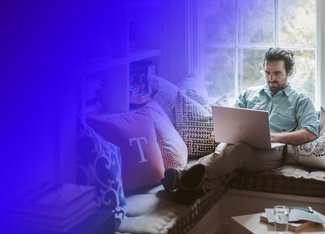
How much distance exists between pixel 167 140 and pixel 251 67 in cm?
115

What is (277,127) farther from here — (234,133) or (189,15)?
(189,15)

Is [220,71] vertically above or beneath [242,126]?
above

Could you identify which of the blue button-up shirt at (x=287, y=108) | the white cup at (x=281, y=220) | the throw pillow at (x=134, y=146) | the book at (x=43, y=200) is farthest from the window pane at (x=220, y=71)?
the book at (x=43, y=200)

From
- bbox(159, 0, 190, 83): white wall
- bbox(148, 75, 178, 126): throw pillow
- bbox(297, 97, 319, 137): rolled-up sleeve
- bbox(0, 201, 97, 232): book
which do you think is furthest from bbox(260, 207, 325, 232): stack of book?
bbox(159, 0, 190, 83): white wall

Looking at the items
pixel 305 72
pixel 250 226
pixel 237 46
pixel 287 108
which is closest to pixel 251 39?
pixel 237 46

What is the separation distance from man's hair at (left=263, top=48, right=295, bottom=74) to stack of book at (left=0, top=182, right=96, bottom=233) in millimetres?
1961

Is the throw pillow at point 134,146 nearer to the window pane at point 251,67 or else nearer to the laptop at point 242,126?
the laptop at point 242,126

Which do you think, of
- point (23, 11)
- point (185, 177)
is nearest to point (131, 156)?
point (185, 177)

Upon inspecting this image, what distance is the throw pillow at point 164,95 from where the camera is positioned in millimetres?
3455

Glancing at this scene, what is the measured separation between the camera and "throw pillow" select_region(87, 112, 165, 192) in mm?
2682

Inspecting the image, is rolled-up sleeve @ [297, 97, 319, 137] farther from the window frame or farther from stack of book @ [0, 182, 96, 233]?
stack of book @ [0, 182, 96, 233]

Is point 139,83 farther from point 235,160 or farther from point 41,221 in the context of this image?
point 41,221

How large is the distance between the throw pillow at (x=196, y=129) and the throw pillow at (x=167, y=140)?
177 mm

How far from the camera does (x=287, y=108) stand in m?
3.50
